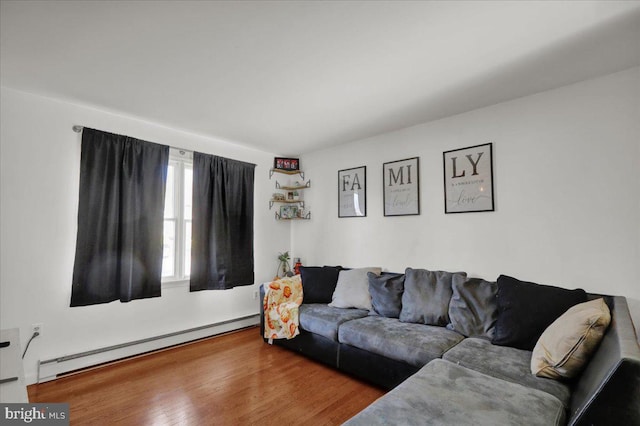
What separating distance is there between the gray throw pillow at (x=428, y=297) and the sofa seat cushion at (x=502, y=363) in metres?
0.36

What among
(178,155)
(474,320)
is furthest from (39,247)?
(474,320)

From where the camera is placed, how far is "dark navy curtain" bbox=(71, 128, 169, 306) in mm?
2770

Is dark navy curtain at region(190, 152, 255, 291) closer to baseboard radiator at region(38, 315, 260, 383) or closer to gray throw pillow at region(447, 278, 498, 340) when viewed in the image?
baseboard radiator at region(38, 315, 260, 383)

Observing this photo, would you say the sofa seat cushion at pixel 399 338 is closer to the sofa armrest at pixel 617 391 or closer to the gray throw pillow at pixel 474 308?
the gray throw pillow at pixel 474 308

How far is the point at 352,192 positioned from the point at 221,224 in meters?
1.75

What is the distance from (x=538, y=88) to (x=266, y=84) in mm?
2292

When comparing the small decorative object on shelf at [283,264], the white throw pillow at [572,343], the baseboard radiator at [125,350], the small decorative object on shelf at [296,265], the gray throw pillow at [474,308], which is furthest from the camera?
the small decorative object on shelf at [283,264]

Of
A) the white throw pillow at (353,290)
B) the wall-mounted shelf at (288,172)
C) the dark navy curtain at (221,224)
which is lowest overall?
the white throw pillow at (353,290)

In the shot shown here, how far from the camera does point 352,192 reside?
154 inches

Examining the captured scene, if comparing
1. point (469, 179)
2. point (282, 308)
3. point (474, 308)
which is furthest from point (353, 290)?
point (469, 179)

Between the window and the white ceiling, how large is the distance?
751 mm

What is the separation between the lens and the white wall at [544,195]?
7.18ft

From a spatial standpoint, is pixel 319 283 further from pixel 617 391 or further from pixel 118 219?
pixel 617 391

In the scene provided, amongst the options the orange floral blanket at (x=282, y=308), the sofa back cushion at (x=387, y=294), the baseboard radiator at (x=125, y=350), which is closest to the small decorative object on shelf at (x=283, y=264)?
the baseboard radiator at (x=125, y=350)
